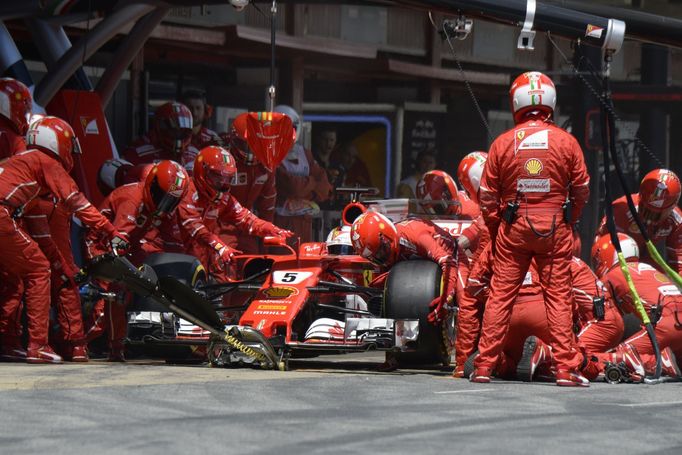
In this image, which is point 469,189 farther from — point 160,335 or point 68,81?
point 68,81

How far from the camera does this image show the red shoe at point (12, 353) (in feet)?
37.7

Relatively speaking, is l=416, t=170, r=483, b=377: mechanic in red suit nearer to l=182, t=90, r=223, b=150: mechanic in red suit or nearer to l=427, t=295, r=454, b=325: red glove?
l=427, t=295, r=454, b=325: red glove

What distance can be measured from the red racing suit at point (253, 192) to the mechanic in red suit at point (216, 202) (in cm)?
116

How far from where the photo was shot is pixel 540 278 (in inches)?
389

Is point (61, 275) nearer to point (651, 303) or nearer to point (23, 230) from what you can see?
point (23, 230)

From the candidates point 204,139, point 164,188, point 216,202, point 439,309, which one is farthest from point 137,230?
point 439,309

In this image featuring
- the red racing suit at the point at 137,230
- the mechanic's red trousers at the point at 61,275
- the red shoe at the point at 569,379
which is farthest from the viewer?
the red racing suit at the point at 137,230

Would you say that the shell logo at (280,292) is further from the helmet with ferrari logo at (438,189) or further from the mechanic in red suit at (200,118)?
the mechanic in red suit at (200,118)

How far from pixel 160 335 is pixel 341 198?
22.0ft

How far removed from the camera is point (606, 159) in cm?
1105

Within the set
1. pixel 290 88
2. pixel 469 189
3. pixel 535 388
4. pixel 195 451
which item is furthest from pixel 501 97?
pixel 195 451

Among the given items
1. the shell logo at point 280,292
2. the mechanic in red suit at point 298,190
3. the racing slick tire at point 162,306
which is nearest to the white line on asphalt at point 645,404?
the shell logo at point 280,292

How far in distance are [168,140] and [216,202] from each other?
5.04ft

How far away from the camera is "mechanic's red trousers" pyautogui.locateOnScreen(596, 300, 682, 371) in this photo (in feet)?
34.1
